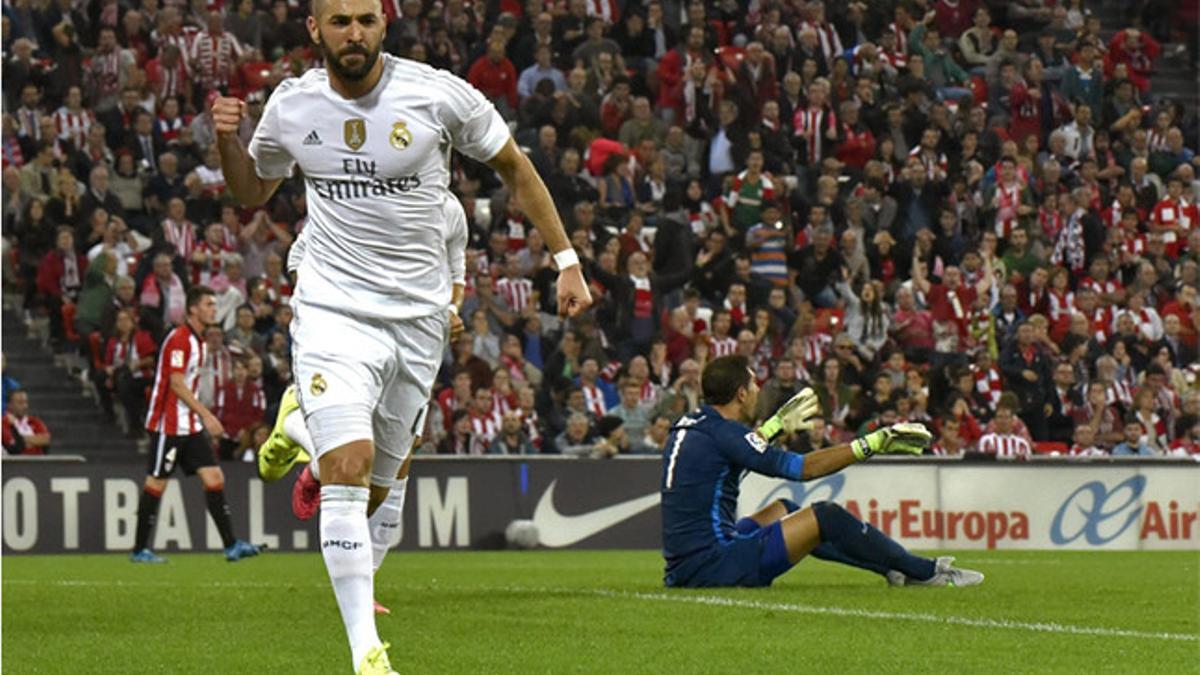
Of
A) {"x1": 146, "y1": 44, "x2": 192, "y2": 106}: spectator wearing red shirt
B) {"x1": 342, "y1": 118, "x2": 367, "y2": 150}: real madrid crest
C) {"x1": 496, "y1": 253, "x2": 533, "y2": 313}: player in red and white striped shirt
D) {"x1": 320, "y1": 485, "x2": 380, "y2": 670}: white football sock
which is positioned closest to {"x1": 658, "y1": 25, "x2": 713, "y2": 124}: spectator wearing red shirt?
{"x1": 496, "y1": 253, "x2": 533, "y2": 313}: player in red and white striped shirt

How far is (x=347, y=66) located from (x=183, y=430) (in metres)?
9.92

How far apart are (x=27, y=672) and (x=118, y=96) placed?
1676cm

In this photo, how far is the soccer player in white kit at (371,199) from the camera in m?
8.32

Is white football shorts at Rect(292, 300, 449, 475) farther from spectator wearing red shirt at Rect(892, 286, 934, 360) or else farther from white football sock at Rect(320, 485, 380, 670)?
spectator wearing red shirt at Rect(892, 286, 934, 360)

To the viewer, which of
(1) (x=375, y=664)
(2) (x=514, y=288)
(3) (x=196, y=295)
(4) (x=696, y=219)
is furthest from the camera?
(4) (x=696, y=219)

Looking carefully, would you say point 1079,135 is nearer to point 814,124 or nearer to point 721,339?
point 814,124

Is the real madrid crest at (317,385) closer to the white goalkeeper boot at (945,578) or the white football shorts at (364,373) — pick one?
the white football shorts at (364,373)

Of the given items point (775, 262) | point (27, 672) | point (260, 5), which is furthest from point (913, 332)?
point (27, 672)

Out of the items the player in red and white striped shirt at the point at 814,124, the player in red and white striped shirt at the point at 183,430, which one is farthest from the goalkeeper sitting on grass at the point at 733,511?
the player in red and white striped shirt at the point at 814,124

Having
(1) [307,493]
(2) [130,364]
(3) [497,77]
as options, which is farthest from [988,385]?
(1) [307,493]

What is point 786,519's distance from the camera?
1231cm

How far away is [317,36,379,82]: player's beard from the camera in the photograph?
832 centimetres

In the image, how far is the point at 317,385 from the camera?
27.1ft

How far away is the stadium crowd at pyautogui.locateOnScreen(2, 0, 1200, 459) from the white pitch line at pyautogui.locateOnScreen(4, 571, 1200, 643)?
6.56 m
